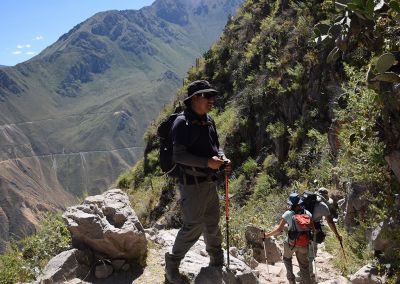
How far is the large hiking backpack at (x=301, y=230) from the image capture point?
639 centimetres

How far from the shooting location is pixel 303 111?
1388 cm

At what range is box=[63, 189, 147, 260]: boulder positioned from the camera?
6.49m

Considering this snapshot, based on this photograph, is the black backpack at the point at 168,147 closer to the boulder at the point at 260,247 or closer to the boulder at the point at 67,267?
the boulder at the point at 67,267

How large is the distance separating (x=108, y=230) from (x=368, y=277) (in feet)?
11.4

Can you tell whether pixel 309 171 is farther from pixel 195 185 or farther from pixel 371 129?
pixel 195 185

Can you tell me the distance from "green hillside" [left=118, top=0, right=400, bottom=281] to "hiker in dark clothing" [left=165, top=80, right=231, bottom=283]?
1709mm

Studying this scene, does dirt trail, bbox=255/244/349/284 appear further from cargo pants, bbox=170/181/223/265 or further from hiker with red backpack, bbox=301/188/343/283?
cargo pants, bbox=170/181/223/265

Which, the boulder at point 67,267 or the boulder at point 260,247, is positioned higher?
the boulder at point 67,267

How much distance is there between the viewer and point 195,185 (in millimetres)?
5449

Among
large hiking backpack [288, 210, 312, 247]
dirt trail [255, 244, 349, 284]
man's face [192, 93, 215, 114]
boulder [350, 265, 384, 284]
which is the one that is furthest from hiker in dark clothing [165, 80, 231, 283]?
dirt trail [255, 244, 349, 284]

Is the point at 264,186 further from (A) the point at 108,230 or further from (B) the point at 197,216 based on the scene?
(B) the point at 197,216

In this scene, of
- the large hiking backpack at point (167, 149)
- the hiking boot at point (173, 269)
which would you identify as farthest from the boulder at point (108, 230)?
the large hiking backpack at point (167, 149)

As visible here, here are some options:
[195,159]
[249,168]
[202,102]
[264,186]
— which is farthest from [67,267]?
[249,168]

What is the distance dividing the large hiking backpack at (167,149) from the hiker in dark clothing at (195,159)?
0.10 metres
